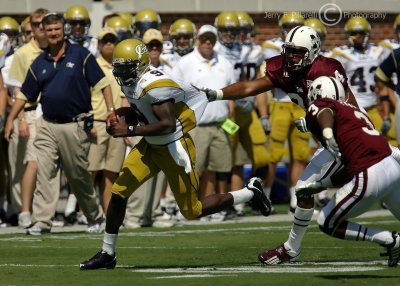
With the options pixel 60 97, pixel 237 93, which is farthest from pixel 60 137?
pixel 237 93

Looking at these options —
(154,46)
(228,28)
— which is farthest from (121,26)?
(228,28)

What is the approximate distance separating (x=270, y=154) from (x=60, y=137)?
3607 millimetres

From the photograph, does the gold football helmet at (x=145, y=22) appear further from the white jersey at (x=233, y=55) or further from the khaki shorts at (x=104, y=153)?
the khaki shorts at (x=104, y=153)

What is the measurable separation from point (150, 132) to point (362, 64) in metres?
6.74

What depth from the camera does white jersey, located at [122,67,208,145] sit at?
967cm

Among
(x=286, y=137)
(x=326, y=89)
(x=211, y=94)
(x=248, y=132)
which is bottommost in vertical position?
(x=286, y=137)

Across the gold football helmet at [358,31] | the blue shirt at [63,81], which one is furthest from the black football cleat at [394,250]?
the gold football helmet at [358,31]

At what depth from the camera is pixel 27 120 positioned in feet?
45.3

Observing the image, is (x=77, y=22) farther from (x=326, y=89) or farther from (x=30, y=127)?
(x=326, y=89)

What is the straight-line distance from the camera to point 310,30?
10.1 m

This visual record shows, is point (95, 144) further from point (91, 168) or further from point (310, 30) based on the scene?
point (310, 30)

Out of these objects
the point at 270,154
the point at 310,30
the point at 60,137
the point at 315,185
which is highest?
the point at 310,30

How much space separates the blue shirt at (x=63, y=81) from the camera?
41.3 feet

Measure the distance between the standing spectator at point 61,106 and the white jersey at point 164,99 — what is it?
270 centimetres
